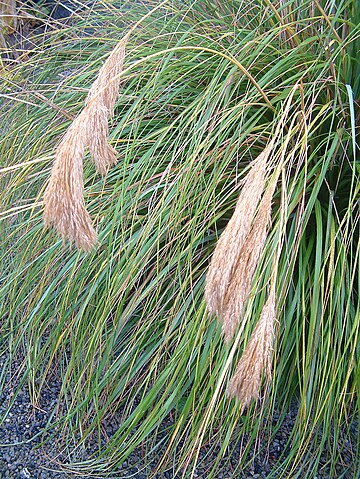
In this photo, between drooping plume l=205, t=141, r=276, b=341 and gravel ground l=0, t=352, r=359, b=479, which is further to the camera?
gravel ground l=0, t=352, r=359, b=479

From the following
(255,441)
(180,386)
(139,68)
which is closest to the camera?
(180,386)

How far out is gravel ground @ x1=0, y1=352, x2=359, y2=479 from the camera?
1734mm

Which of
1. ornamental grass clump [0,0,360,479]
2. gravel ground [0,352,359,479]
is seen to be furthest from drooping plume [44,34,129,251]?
gravel ground [0,352,359,479]

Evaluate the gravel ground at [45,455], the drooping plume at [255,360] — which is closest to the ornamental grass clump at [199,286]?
the gravel ground at [45,455]

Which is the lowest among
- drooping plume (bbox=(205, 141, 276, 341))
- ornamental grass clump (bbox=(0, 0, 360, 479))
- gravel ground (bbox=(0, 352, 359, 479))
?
gravel ground (bbox=(0, 352, 359, 479))

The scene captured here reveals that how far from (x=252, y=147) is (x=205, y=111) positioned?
0.20 m

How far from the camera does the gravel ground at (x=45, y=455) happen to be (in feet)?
5.69

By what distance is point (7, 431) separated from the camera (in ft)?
6.18

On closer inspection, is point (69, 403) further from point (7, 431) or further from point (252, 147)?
point (252, 147)

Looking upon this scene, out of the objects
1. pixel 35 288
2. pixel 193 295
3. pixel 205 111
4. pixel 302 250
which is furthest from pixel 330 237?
pixel 35 288

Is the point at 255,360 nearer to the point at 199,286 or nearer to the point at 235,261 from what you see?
the point at 235,261

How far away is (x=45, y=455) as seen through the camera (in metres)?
1.79

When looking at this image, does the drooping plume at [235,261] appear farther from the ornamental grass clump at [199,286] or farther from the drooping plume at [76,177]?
the ornamental grass clump at [199,286]

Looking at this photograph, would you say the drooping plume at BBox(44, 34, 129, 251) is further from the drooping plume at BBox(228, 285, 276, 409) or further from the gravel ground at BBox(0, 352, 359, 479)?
the gravel ground at BBox(0, 352, 359, 479)
